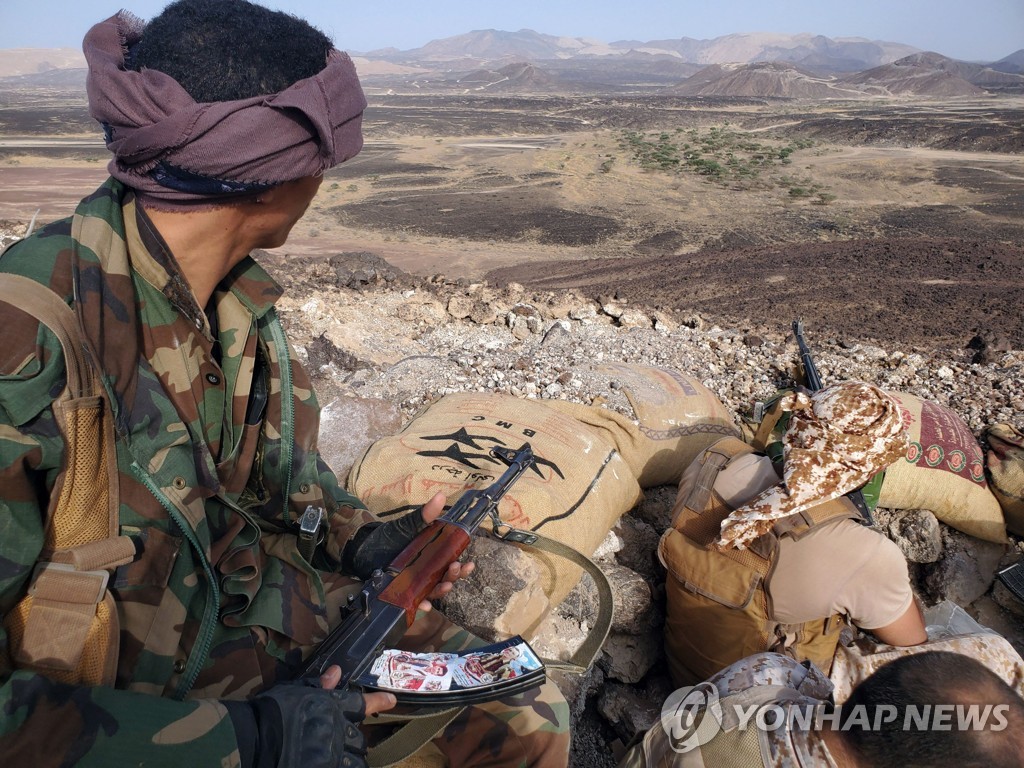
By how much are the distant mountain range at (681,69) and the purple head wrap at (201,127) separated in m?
58.9

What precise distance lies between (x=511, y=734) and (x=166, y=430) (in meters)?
0.97

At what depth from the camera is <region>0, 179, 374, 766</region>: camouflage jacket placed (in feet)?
3.20

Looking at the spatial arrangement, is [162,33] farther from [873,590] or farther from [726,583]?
[873,590]

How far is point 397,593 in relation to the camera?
1550 mm

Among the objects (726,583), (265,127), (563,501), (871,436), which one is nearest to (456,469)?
(563,501)

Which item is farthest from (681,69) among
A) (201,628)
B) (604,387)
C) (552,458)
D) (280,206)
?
(201,628)

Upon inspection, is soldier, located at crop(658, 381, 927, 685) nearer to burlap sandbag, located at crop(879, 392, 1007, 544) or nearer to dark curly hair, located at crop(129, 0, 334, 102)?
burlap sandbag, located at crop(879, 392, 1007, 544)

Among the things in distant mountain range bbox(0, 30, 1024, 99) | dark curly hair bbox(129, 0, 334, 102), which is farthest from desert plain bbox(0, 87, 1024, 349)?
distant mountain range bbox(0, 30, 1024, 99)

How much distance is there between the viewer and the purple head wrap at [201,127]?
1102 mm

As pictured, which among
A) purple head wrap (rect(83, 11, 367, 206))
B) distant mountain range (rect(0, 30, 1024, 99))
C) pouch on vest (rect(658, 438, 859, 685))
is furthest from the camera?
distant mountain range (rect(0, 30, 1024, 99))

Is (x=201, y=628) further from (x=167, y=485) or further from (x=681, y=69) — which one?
(x=681, y=69)

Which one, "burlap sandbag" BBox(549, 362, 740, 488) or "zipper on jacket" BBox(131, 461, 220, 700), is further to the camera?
"burlap sandbag" BBox(549, 362, 740, 488)

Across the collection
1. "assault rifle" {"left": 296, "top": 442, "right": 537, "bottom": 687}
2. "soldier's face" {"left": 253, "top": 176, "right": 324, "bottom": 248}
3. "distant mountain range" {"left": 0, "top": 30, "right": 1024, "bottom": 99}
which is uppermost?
"distant mountain range" {"left": 0, "top": 30, "right": 1024, "bottom": 99}

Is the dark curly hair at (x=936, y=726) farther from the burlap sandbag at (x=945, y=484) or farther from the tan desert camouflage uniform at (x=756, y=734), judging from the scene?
the burlap sandbag at (x=945, y=484)
